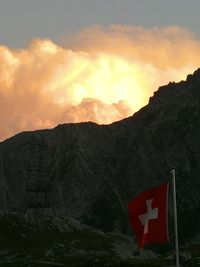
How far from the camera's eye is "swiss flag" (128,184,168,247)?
93.4ft

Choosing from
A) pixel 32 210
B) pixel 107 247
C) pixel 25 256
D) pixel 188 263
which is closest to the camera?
pixel 188 263

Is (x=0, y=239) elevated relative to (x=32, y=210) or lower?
lower

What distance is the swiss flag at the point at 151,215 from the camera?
2847 centimetres

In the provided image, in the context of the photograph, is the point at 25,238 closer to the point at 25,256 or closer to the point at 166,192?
the point at 25,256

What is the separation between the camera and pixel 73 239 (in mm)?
128000

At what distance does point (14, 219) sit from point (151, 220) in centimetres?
10976

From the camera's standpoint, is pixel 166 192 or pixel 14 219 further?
pixel 14 219

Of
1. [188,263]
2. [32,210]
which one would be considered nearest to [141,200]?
[188,263]

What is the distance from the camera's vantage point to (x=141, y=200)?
1174 inches

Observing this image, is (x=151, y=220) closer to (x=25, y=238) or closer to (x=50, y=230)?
(x=25, y=238)

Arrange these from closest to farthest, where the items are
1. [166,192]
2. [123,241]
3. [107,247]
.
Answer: [166,192] → [107,247] → [123,241]

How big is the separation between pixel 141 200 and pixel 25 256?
7171 centimetres

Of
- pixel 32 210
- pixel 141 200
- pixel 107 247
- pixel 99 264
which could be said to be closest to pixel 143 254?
pixel 107 247

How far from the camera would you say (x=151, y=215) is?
29.2m
